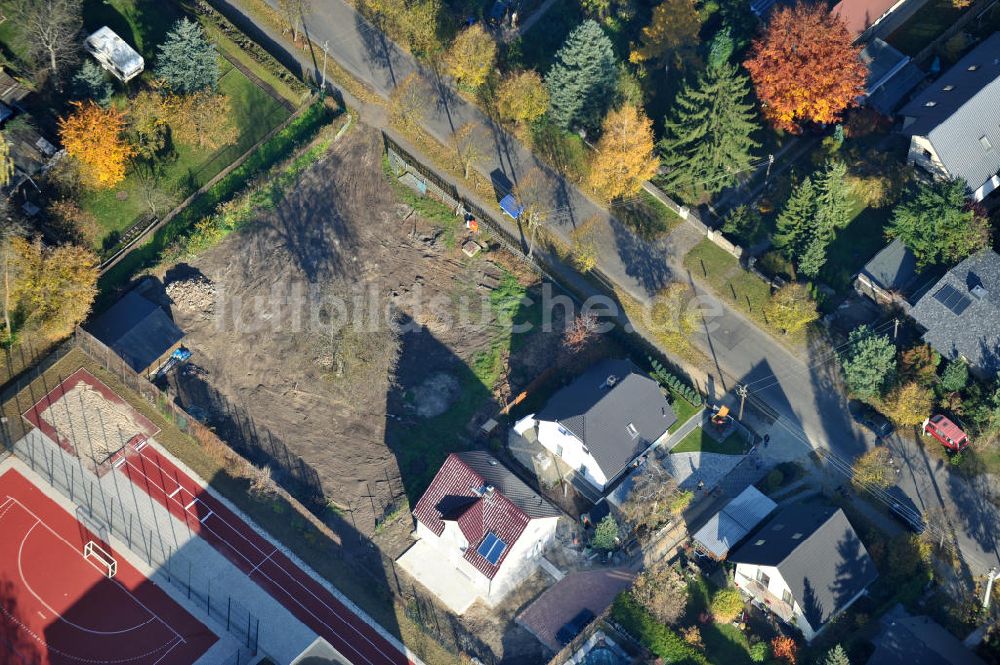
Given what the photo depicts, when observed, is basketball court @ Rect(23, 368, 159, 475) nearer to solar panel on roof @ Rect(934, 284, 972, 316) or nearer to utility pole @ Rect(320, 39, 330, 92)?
utility pole @ Rect(320, 39, 330, 92)

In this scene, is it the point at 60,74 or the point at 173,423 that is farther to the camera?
the point at 60,74

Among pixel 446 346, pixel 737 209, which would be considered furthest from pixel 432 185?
pixel 737 209

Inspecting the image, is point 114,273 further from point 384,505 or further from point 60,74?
point 384,505

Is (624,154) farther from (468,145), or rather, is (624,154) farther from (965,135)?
(965,135)

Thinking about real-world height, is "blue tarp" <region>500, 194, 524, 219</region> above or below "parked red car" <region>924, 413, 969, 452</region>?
below

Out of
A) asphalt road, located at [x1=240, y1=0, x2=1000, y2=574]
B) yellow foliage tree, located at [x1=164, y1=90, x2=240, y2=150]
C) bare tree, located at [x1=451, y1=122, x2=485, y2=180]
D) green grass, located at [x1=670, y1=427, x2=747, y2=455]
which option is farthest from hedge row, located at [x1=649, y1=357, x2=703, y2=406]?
yellow foliage tree, located at [x1=164, y1=90, x2=240, y2=150]

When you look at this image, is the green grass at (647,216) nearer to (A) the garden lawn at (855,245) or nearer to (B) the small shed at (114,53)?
(A) the garden lawn at (855,245)

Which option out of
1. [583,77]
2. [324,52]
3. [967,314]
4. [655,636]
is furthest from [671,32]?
[655,636]

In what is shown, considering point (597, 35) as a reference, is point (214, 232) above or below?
below
